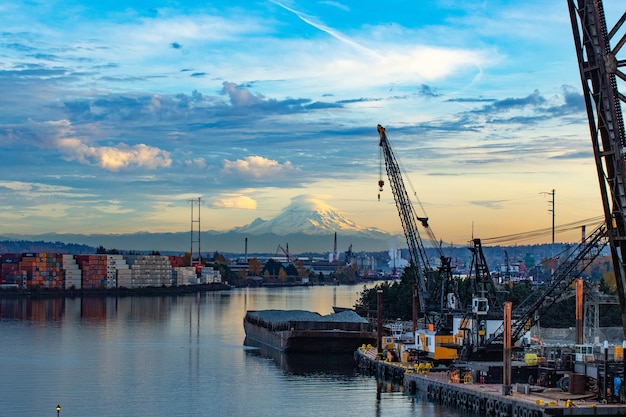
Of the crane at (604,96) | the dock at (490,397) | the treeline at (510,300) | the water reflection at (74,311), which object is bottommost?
the water reflection at (74,311)

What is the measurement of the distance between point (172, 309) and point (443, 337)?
86347 millimetres

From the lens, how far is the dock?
35.7 metres

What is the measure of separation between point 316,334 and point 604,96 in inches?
1401

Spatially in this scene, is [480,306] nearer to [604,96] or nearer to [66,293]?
[604,96]

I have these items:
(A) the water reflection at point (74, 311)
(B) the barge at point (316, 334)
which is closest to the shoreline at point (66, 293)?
(A) the water reflection at point (74, 311)

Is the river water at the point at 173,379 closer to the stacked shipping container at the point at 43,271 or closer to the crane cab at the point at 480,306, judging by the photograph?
the crane cab at the point at 480,306

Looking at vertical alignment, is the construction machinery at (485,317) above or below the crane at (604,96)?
below

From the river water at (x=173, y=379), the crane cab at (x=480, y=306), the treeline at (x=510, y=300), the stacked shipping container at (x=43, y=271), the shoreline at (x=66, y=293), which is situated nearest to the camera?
the river water at (x=173, y=379)

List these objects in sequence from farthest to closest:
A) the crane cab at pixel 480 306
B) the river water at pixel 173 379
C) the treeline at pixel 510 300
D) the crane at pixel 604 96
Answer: the treeline at pixel 510 300, the crane cab at pixel 480 306, the river water at pixel 173 379, the crane at pixel 604 96

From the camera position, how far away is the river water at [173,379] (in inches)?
1732

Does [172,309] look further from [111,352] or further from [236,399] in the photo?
[236,399]

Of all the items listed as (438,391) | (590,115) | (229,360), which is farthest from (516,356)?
(229,360)

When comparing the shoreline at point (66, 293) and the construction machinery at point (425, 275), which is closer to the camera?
the construction machinery at point (425, 275)

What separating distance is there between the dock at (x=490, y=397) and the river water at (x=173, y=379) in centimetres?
80
